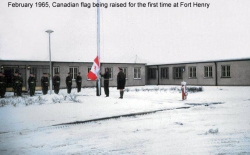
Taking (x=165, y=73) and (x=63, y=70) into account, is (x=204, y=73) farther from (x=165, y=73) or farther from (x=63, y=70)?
(x=63, y=70)

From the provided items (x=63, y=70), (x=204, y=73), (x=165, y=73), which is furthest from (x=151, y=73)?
(x=63, y=70)

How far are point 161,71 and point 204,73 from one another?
658cm

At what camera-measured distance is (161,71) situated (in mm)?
36031

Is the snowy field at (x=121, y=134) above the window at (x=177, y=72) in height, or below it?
below

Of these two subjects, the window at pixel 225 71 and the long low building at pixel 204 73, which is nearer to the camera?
the long low building at pixel 204 73

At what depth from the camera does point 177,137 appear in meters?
5.70

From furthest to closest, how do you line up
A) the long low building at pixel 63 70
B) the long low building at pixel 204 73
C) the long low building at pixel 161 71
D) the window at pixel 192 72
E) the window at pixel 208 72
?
the window at pixel 192 72 < the window at pixel 208 72 < the long low building at pixel 204 73 < the long low building at pixel 161 71 < the long low building at pixel 63 70

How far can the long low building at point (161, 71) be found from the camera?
25.6 m

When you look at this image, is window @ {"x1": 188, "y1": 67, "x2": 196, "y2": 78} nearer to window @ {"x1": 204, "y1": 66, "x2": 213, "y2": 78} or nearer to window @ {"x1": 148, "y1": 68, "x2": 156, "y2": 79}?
window @ {"x1": 204, "y1": 66, "x2": 213, "y2": 78}

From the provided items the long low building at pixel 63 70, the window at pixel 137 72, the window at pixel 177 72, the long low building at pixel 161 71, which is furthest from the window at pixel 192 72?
the window at pixel 137 72

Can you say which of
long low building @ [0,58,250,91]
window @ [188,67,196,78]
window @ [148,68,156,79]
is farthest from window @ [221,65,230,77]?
window @ [148,68,156,79]

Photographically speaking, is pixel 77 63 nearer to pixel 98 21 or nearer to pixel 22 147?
pixel 98 21

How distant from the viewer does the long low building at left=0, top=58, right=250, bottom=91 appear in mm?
→ 25647

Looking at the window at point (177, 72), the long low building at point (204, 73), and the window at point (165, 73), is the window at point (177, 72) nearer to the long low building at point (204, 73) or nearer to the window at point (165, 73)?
the long low building at point (204, 73)
